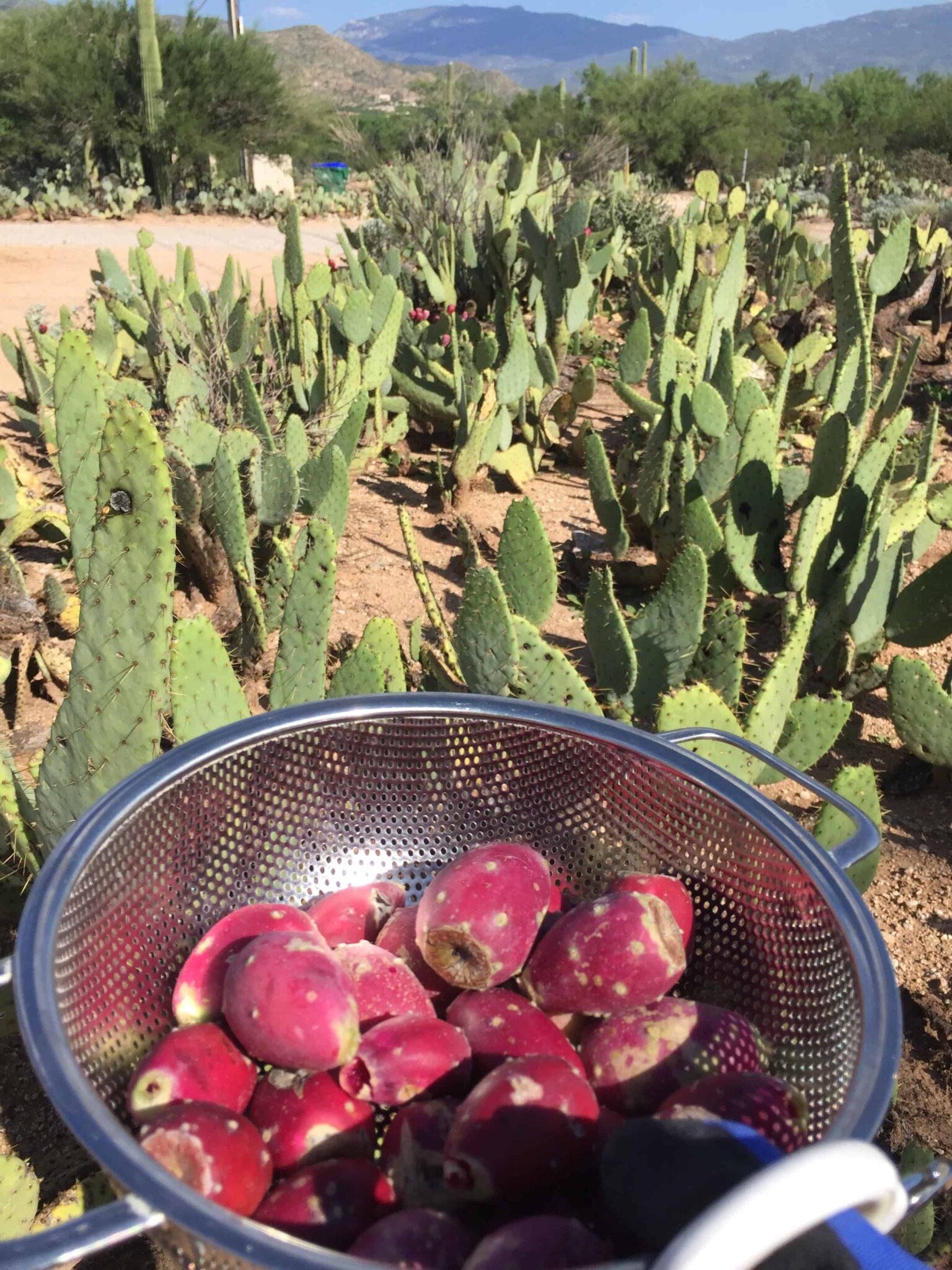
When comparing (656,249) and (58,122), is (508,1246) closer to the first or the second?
(656,249)

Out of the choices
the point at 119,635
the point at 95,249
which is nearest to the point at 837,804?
the point at 119,635

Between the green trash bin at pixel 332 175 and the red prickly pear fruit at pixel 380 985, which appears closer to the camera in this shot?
the red prickly pear fruit at pixel 380 985

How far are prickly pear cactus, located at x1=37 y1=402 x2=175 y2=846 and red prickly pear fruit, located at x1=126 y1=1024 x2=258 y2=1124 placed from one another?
671 millimetres

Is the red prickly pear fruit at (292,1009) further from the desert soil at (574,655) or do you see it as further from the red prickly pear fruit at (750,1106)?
the desert soil at (574,655)

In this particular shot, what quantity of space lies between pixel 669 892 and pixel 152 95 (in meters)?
18.7

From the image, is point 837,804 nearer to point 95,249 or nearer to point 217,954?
point 217,954

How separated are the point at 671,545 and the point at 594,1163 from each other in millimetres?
2734

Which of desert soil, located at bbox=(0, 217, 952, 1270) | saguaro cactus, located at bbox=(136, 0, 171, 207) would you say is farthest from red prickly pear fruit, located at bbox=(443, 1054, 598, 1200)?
saguaro cactus, located at bbox=(136, 0, 171, 207)

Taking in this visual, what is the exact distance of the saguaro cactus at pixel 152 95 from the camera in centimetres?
1631

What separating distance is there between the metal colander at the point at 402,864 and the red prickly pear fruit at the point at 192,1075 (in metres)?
0.05

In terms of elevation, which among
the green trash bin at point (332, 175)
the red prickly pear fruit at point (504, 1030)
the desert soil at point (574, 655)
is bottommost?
the desert soil at point (574, 655)

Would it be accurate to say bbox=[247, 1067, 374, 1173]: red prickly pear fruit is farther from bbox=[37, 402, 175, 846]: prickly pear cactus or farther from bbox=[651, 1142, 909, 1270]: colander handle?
bbox=[37, 402, 175, 846]: prickly pear cactus

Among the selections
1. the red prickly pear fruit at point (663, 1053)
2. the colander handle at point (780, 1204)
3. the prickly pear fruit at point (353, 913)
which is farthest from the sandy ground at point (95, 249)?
the colander handle at point (780, 1204)

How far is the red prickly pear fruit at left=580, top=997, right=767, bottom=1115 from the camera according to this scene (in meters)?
0.85
